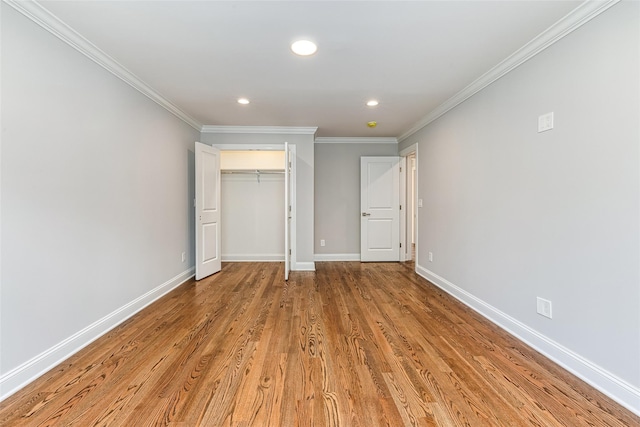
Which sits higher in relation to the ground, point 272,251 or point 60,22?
point 60,22

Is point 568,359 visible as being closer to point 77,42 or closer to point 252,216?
point 77,42

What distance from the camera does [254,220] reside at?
514 centimetres

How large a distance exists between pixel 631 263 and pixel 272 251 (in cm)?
453

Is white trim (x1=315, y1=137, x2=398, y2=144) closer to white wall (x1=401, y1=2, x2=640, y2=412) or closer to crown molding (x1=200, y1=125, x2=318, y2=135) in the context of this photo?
crown molding (x1=200, y1=125, x2=318, y2=135)

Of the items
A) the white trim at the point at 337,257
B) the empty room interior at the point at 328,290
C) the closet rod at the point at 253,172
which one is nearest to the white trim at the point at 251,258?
the white trim at the point at 337,257

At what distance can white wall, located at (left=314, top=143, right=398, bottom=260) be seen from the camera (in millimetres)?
5164

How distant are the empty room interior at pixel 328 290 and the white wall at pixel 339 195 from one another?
1.76 metres

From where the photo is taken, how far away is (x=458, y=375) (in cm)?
173

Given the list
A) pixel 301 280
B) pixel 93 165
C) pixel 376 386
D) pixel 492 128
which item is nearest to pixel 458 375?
pixel 376 386

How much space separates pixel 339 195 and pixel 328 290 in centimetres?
222

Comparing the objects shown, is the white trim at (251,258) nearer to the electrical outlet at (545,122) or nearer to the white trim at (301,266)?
the white trim at (301,266)

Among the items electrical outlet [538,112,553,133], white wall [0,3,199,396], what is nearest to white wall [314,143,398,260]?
white wall [0,3,199,396]

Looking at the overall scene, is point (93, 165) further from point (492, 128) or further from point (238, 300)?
point (492, 128)

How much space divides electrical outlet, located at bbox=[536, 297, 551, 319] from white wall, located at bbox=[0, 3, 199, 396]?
3458 millimetres
